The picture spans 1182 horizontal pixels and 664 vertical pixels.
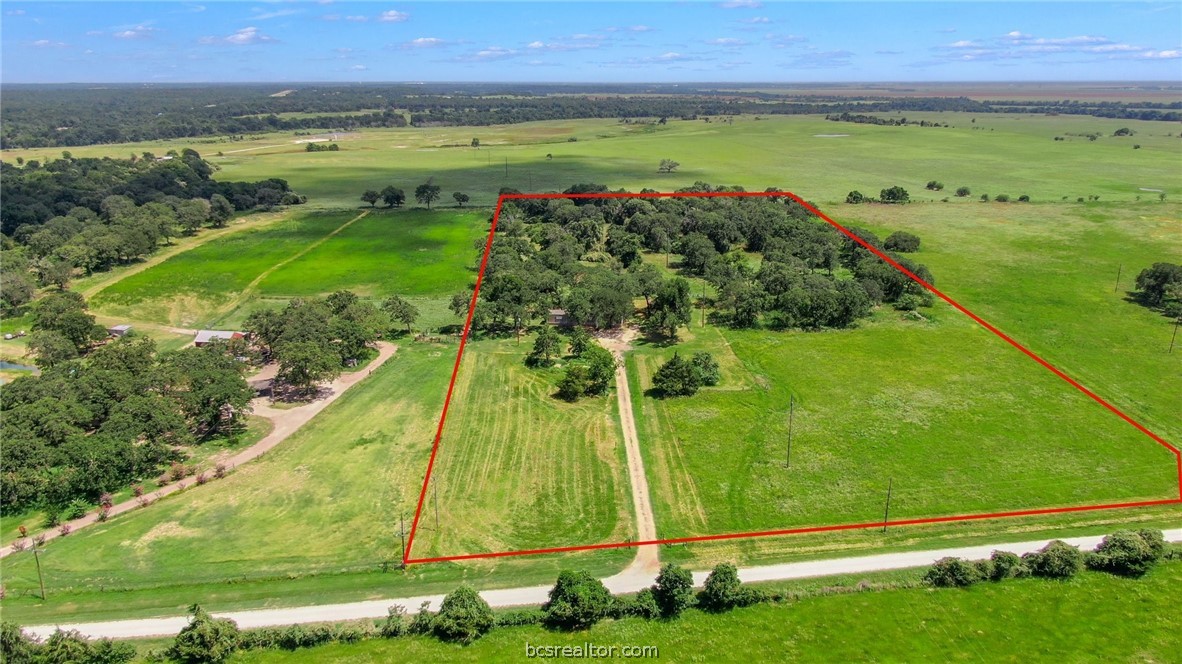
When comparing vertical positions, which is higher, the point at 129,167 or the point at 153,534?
the point at 129,167

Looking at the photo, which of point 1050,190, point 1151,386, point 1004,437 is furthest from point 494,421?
point 1050,190

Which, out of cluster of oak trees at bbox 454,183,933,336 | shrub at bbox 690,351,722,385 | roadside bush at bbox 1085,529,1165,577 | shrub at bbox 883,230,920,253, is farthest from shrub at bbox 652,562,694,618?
shrub at bbox 883,230,920,253

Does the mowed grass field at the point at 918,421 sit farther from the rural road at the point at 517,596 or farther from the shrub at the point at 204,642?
the shrub at the point at 204,642

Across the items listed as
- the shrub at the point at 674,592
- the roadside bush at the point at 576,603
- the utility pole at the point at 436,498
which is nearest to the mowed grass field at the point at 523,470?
the utility pole at the point at 436,498

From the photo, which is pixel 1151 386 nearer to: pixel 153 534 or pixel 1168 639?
pixel 1168 639

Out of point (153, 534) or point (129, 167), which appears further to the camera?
point (129, 167)

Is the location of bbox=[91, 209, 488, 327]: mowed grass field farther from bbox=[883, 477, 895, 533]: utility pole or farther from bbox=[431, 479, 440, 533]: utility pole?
bbox=[883, 477, 895, 533]: utility pole
